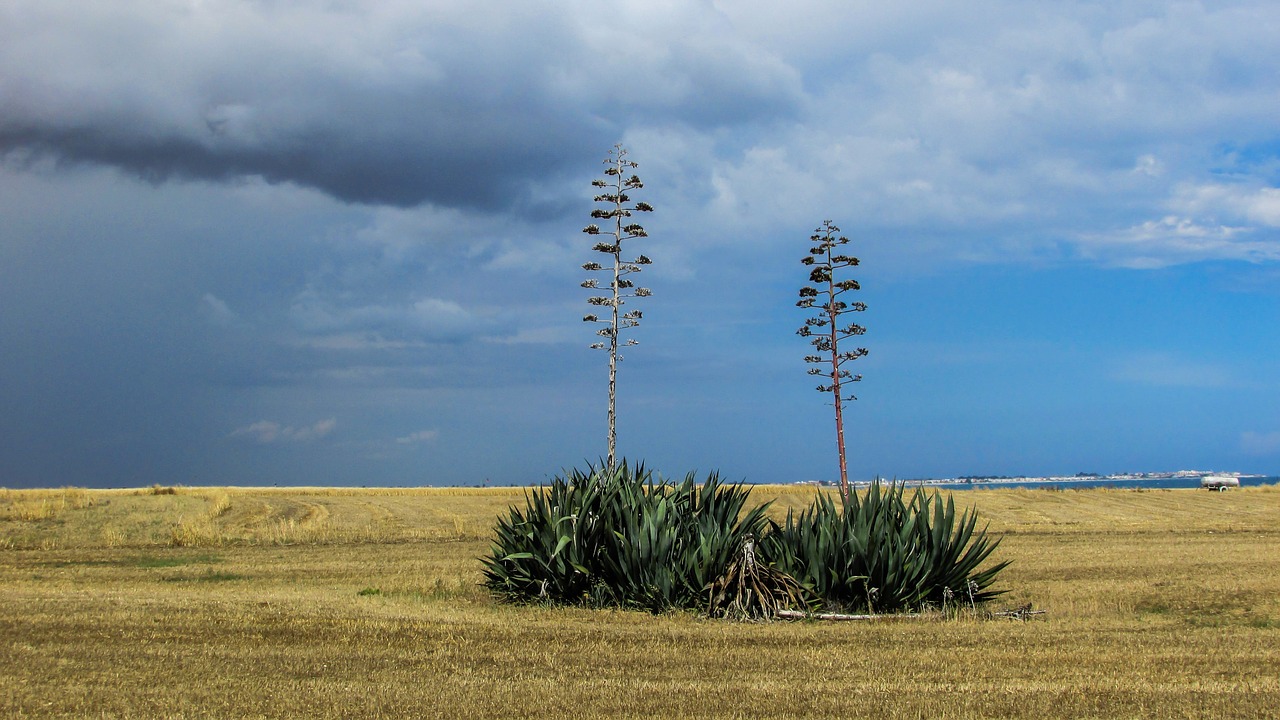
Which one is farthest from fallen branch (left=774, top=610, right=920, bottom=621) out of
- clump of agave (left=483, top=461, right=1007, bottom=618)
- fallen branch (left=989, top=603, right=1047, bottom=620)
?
fallen branch (left=989, top=603, right=1047, bottom=620)

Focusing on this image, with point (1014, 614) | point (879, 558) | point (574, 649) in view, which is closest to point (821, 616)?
point (879, 558)

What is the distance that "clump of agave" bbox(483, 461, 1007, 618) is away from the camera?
15.0 m

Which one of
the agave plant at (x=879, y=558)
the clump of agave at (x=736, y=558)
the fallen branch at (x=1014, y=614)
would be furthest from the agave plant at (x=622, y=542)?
the fallen branch at (x=1014, y=614)

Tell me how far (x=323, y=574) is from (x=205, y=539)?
10723 mm

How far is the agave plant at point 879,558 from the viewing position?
15109mm

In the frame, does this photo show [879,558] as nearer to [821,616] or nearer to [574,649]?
[821,616]

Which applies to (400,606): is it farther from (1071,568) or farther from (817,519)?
(1071,568)

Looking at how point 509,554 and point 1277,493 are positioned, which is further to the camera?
point 1277,493

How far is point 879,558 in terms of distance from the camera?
15078 millimetres

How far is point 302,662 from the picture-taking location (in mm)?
10922

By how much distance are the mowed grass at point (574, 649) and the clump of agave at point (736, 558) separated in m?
0.73

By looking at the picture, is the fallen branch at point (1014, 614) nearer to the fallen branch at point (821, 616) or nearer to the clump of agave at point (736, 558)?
the clump of agave at point (736, 558)

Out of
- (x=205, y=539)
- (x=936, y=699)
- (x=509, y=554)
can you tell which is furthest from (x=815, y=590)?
(x=205, y=539)

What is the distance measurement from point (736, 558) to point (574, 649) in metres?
3.88
